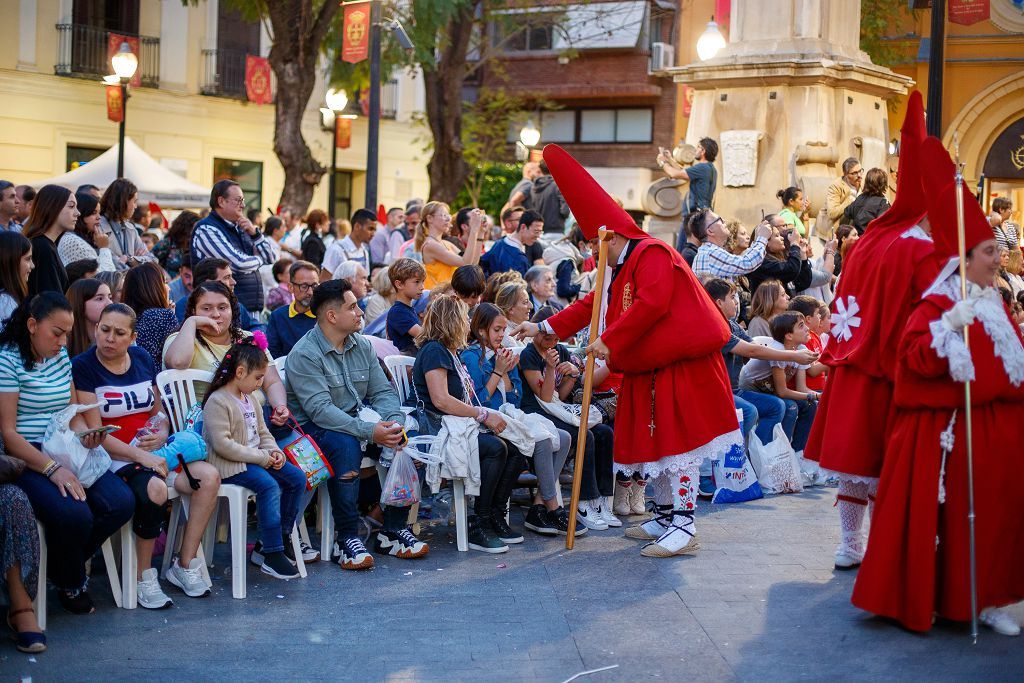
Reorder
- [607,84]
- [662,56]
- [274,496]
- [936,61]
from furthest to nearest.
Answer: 1. [607,84]
2. [662,56]
3. [936,61]
4. [274,496]

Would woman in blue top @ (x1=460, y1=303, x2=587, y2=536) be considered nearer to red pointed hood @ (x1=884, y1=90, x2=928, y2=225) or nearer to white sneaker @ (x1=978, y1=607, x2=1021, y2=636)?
red pointed hood @ (x1=884, y1=90, x2=928, y2=225)

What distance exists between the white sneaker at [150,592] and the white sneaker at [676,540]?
270 centimetres

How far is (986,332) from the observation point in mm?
6047

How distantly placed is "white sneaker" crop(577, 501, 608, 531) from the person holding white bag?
3.06 m

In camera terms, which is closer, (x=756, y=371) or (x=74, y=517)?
(x=74, y=517)

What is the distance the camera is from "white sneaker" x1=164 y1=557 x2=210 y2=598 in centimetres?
652

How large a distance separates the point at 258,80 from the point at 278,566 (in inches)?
1005

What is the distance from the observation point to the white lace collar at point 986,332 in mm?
5816

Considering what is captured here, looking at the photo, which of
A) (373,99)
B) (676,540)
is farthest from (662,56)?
(676,540)

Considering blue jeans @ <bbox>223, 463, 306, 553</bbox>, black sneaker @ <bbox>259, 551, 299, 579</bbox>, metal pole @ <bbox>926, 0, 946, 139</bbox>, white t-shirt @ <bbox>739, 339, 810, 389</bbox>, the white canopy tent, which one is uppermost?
metal pole @ <bbox>926, 0, 946, 139</bbox>

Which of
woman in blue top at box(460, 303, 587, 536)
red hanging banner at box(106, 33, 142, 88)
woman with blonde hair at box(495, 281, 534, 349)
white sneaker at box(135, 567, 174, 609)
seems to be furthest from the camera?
red hanging banner at box(106, 33, 142, 88)

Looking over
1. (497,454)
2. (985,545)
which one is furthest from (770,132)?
(985,545)

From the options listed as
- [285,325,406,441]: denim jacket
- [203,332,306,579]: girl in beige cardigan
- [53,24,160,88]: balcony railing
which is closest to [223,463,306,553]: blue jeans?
[203,332,306,579]: girl in beige cardigan

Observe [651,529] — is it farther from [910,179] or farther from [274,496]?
[910,179]
